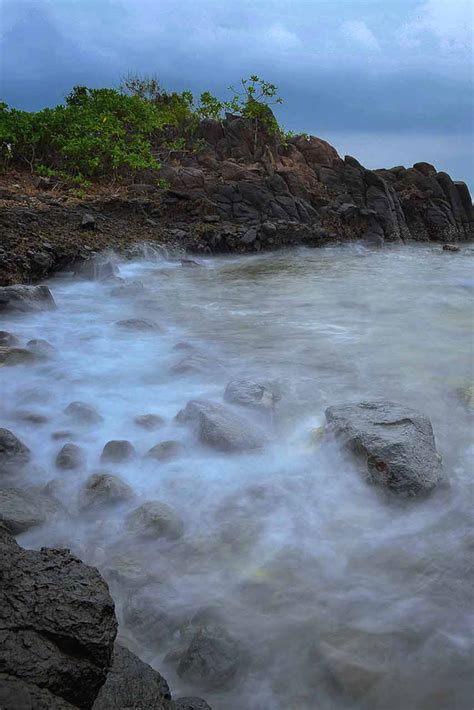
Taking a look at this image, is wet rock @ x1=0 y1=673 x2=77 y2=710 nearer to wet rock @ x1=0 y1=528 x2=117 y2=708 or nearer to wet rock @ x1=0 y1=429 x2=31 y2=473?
wet rock @ x1=0 y1=528 x2=117 y2=708

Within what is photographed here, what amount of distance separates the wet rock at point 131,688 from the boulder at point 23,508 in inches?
57.8

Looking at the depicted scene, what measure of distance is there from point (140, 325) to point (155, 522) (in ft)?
15.0

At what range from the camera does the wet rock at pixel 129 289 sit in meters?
9.85

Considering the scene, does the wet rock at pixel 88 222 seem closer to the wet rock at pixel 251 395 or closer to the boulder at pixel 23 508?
the wet rock at pixel 251 395

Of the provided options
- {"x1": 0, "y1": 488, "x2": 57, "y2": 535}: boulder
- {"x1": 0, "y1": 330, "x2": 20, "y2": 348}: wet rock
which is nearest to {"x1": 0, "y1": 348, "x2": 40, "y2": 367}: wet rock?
{"x1": 0, "y1": 330, "x2": 20, "y2": 348}: wet rock

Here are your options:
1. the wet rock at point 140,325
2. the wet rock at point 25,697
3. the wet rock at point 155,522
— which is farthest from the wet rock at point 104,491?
the wet rock at point 140,325

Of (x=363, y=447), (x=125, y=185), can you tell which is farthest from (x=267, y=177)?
(x=363, y=447)

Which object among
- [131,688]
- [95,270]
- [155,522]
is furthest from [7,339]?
[131,688]

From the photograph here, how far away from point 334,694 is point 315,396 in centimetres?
312

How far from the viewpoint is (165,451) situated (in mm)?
4152

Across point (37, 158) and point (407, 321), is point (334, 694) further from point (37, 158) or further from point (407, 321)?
point (37, 158)

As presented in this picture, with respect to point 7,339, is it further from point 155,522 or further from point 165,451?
point 155,522

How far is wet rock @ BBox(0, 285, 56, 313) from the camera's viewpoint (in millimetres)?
8050

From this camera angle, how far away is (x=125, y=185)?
17891 millimetres
